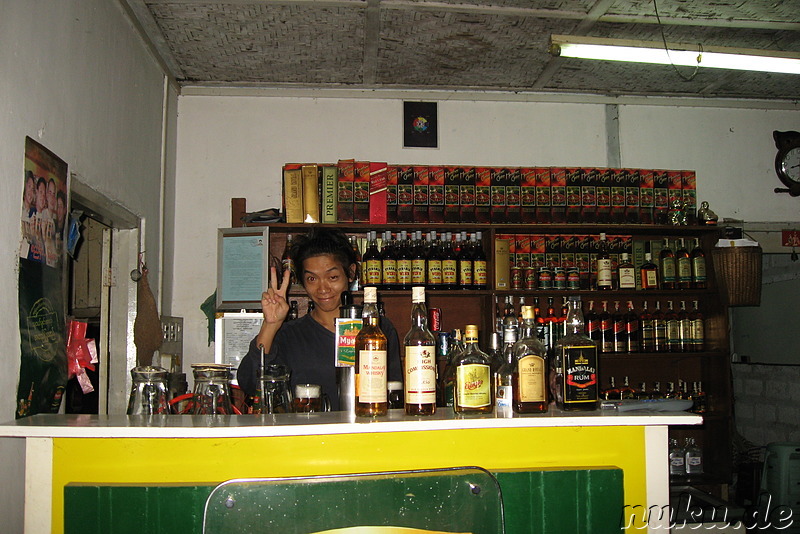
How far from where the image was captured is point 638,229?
13.0 feet

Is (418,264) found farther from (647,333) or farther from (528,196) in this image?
(647,333)

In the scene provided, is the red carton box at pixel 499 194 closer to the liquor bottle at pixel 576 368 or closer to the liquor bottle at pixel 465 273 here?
the liquor bottle at pixel 465 273

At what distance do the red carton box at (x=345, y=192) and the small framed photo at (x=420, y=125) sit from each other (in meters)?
0.60

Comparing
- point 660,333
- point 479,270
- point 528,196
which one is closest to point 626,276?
point 660,333

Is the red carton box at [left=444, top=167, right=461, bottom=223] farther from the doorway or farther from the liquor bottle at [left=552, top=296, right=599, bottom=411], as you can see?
the liquor bottle at [left=552, top=296, right=599, bottom=411]

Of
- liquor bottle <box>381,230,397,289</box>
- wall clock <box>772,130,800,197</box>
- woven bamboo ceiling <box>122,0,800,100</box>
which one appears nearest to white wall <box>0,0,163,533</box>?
woven bamboo ceiling <box>122,0,800,100</box>

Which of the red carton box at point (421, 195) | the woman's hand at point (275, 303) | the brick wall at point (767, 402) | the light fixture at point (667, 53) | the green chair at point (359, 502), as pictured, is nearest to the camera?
the green chair at point (359, 502)

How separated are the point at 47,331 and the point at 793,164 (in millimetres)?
4767

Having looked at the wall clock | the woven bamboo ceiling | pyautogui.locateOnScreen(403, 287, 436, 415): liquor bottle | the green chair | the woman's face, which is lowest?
the green chair

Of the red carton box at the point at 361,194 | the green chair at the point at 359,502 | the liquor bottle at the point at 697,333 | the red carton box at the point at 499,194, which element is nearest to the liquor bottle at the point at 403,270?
the red carton box at the point at 361,194

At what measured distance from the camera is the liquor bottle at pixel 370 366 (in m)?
1.61

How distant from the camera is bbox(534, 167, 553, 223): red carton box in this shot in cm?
398

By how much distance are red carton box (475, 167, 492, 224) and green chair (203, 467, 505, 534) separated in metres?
2.77

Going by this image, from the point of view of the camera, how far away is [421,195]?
3873mm
